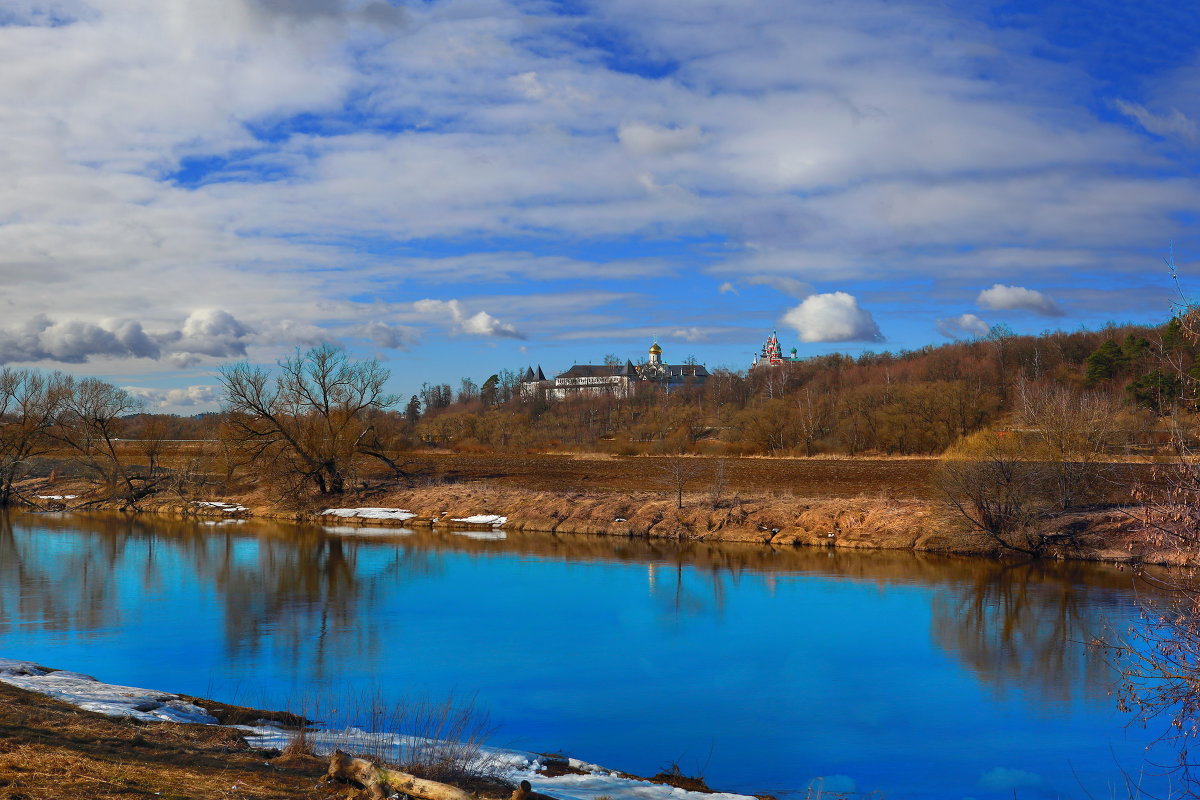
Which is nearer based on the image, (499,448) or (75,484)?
(75,484)

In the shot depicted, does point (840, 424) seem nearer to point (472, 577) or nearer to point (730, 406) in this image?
point (730, 406)

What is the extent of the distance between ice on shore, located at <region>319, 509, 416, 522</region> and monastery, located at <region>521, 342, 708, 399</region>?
104 metres

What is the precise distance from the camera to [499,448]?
70.6m

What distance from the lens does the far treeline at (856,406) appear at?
60719 mm

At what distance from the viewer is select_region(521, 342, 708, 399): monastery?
150 metres

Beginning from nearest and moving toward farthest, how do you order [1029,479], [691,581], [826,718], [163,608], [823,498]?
[826,718]
[163,608]
[691,581]
[1029,479]
[823,498]

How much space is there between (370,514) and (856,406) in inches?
1650

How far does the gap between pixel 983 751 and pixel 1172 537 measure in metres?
5.03

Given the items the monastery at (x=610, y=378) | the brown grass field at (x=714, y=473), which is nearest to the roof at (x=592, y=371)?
the monastery at (x=610, y=378)

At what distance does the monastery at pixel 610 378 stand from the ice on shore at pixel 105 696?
132 meters

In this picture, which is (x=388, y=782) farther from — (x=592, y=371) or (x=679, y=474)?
(x=592, y=371)

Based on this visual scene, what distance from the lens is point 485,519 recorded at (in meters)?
36.4

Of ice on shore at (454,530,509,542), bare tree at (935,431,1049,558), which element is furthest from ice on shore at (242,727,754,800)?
ice on shore at (454,530,509,542)

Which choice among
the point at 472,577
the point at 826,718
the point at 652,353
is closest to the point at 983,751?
the point at 826,718
